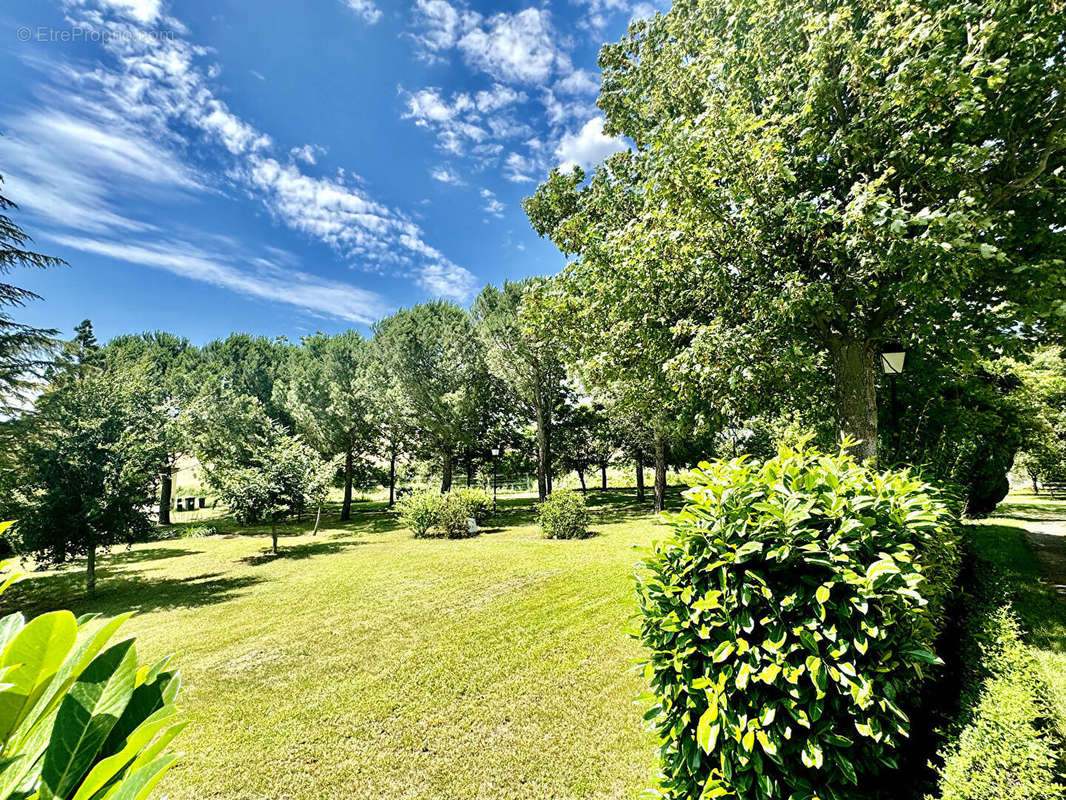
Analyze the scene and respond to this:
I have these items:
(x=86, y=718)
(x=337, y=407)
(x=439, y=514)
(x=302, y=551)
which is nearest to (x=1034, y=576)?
(x=86, y=718)

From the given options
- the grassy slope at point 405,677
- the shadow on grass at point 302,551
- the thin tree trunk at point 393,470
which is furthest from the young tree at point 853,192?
the thin tree trunk at point 393,470

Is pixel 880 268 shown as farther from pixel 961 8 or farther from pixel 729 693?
pixel 729 693

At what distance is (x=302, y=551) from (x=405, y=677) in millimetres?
12513

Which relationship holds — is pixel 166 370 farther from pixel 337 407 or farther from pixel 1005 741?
pixel 1005 741

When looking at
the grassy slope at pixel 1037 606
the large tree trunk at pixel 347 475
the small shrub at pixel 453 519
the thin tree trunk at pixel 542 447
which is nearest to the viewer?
the grassy slope at pixel 1037 606

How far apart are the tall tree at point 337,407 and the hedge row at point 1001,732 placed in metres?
Answer: 23.7

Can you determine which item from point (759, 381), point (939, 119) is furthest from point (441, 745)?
point (939, 119)

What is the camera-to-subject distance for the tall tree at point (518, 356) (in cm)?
2167

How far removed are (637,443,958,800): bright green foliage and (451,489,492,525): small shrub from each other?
15990 mm

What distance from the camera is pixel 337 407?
23.7 m

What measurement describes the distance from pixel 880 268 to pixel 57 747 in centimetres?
706

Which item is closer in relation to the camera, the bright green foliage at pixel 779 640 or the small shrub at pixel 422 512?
the bright green foliage at pixel 779 640

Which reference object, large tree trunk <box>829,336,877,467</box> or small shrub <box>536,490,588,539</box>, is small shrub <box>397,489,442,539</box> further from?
large tree trunk <box>829,336,877,467</box>

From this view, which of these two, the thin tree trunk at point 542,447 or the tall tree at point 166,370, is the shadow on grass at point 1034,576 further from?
the tall tree at point 166,370
